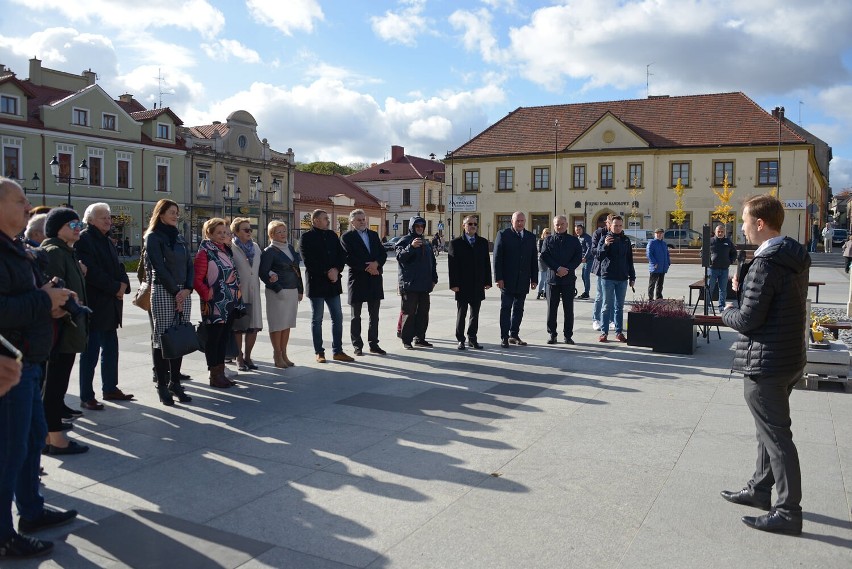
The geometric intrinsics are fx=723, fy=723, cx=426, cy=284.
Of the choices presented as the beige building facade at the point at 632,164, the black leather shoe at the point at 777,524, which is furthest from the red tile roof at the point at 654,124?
the black leather shoe at the point at 777,524

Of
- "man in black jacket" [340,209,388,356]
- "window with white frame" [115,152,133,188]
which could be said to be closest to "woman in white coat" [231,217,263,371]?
"man in black jacket" [340,209,388,356]

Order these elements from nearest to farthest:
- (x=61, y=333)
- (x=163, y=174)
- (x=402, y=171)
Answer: (x=61, y=333)
(x=163, y=174)
(x=402, y=171)

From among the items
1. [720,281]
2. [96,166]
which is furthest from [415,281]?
[96,166]

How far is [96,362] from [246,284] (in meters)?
2.09

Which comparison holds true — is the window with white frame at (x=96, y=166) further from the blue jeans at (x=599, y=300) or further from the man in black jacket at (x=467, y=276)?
the blue jeans at (x=599, y=300)

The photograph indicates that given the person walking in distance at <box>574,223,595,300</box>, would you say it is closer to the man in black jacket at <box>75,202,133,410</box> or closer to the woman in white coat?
the woman in white coat

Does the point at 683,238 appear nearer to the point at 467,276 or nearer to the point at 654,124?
the point at 654,124

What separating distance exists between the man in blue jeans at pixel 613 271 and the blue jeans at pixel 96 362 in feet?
22.5

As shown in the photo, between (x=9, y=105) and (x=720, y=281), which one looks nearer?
(x=720, y=281)

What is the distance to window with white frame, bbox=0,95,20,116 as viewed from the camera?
42344 mm

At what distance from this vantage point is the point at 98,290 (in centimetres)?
664

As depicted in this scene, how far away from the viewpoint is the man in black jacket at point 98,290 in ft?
21.4

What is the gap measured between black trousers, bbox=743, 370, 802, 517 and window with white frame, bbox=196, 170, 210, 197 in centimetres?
5394

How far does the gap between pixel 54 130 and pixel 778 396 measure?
48818 mm
